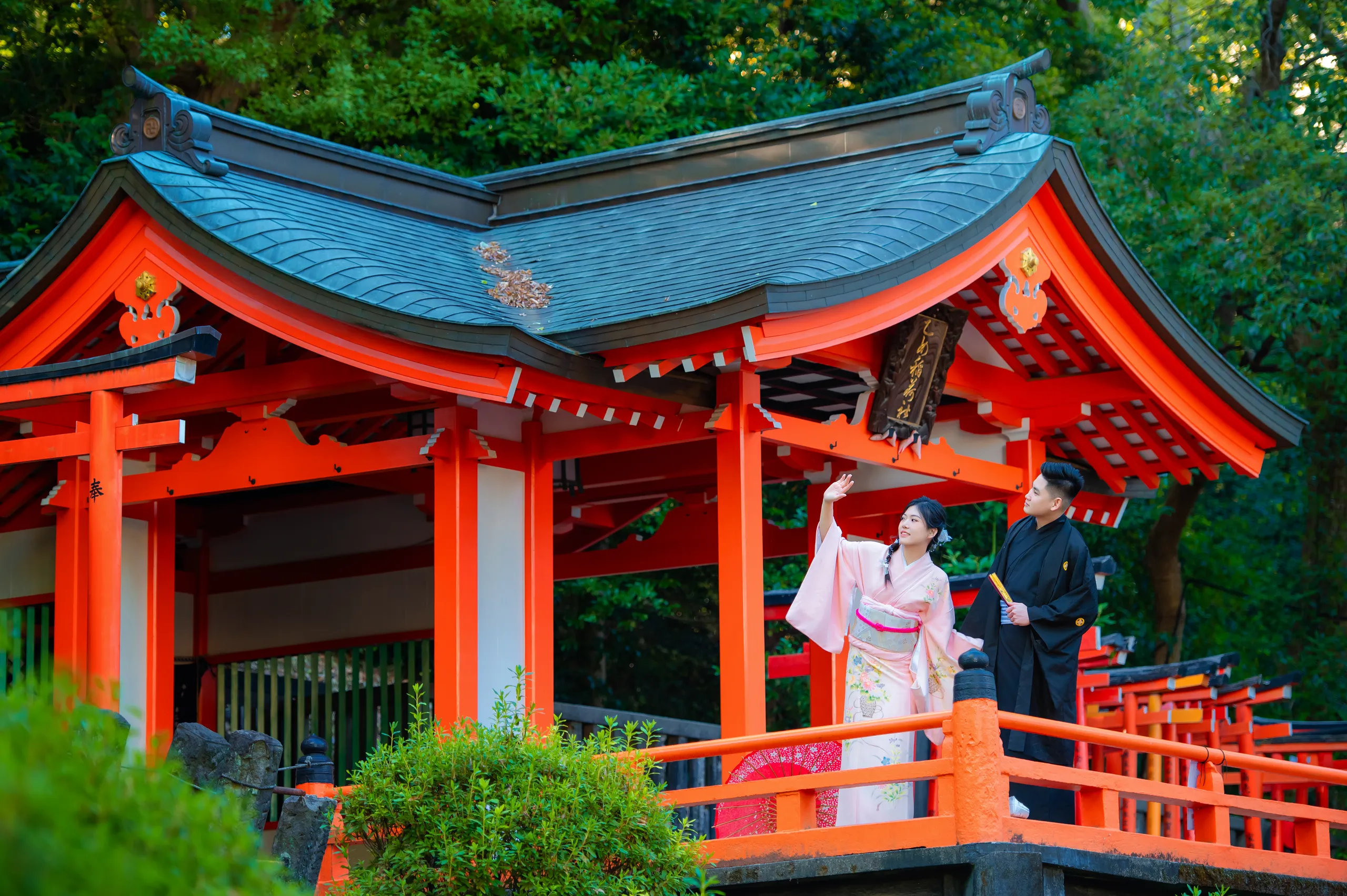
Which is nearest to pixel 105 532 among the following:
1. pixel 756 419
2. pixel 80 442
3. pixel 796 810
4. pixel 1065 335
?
pixel 80 442

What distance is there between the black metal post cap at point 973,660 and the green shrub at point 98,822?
323 centimetres

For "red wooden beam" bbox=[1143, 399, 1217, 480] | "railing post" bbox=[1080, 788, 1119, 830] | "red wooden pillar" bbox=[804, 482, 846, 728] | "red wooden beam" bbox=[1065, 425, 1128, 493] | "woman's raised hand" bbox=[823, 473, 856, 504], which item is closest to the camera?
"railing post" bbox=[1080, 788, 1119, 830]

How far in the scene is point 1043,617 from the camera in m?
7.07

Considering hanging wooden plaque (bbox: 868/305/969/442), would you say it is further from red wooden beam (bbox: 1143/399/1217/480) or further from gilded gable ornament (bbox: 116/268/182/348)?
gilded gable ornament (bbox: 116/268/182/348)

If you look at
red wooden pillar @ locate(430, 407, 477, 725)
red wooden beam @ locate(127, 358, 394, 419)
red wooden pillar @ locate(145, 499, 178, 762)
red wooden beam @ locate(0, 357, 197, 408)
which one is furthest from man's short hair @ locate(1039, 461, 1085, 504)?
red wooden pillar @ locate(145, 499, 178, 762)

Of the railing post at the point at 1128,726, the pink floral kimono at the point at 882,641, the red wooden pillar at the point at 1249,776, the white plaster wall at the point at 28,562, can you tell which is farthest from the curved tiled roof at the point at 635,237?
the red wooden pillar at the point at 1249,776

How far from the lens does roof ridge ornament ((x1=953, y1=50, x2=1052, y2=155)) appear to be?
8664 millimetres

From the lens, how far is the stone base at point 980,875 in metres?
5.66

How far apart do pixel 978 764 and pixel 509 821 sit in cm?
164

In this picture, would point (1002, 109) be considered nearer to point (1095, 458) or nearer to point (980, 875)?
point (1095, 458)

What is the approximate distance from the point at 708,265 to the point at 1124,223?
27.6 feet

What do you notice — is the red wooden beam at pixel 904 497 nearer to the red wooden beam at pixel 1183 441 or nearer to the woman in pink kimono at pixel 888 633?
the red wooden beam at pixel 1183 441

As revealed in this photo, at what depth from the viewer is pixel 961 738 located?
5770 mm

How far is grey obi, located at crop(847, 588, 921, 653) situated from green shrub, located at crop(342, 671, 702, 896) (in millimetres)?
1609
